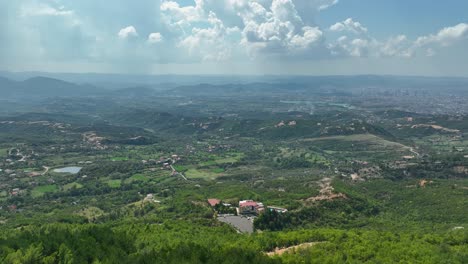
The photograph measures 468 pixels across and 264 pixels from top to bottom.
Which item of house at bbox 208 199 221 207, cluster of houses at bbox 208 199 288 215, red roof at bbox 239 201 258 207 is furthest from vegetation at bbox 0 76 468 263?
red roof at bbox 239 201 258 207

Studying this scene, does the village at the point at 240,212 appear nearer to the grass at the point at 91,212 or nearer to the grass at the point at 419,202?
the grass at the point at 419,202

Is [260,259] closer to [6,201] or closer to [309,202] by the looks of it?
[309,202]

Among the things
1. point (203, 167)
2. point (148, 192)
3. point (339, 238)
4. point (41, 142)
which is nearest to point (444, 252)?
point (339, 238)

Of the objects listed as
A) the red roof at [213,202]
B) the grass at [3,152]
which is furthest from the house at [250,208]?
the grass at [3,152]

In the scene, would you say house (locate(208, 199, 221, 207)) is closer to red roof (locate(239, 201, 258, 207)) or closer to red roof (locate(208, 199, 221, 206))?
red roof (locate(208, 199, 221, 206))

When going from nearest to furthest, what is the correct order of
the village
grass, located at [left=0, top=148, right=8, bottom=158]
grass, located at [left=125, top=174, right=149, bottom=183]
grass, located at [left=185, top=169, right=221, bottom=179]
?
the village < grass, located at [left=125, top=174, right=149, bottom=183] < grass, located at [left=185, top=169, right=221, bottom=179] < grass, located at [left=0, top=148, right=8, bottom=158]
